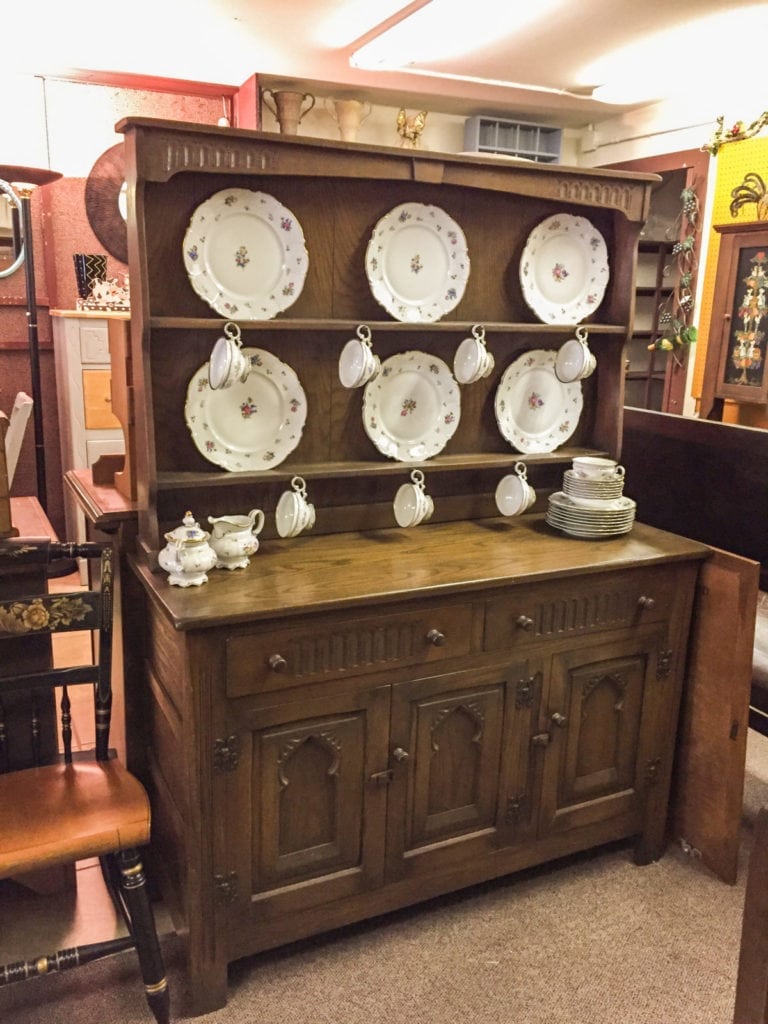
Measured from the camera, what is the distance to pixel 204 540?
72.6 inches

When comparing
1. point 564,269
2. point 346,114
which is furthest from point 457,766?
point 346,114

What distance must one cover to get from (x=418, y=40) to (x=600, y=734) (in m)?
3.46

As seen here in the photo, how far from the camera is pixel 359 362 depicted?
6.79 feet

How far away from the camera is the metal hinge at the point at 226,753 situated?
1.73 m

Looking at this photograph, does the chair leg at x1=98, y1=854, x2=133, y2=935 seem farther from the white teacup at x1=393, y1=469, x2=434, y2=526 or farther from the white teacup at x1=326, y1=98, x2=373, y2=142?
the white teacup at x1=326, y1=98, x2=373, y2=142

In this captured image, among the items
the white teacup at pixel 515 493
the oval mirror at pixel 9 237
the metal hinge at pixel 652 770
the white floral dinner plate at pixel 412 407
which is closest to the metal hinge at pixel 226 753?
the white floral dinner plate at pixel 412 407

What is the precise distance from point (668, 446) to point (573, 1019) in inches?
74.5

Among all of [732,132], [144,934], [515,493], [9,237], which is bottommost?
[144,934]

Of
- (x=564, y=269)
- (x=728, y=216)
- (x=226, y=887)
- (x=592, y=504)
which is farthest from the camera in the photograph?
(x=728, y=216)

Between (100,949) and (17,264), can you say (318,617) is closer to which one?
(100,949)

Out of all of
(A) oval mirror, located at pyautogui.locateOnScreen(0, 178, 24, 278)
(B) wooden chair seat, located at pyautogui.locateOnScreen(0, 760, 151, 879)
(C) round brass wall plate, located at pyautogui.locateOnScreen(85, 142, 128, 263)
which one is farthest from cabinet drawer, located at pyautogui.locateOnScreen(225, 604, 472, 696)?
(C) round brass wall plate, located at pyautogui.locateOnScreen(85, 142, 128, 263)

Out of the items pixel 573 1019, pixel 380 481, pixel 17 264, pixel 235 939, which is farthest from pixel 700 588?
pixel 17 264

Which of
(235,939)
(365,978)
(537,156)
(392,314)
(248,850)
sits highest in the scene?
(537,156)

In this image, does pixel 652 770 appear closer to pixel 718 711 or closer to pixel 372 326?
pixel 718 711
